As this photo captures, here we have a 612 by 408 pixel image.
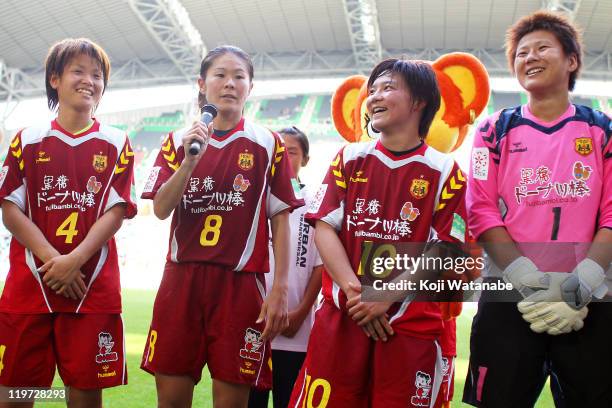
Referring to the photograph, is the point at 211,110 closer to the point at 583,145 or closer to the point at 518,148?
the point at 518,148

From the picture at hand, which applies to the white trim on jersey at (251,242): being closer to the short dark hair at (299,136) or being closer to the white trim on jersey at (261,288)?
the white trim on jersey at (261,288)

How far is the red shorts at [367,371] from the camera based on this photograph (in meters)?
1.62

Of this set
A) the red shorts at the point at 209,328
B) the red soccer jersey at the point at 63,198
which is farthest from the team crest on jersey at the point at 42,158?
the red shorts at the point at 209,328

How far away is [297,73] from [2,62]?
7.24 meters

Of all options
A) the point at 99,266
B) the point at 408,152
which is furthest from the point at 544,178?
the point at 99,266

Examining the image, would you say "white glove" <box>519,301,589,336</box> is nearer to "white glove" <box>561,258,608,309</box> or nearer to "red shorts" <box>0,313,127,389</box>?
"white glove" <box>561,258,608,309</box>

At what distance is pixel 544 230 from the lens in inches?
67.7

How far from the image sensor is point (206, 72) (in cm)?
206

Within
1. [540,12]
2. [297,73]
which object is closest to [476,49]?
[297,73]

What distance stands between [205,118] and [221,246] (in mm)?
431

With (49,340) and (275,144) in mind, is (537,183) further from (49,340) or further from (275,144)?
(49,340)

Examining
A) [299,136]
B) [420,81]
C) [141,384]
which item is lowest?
[141,384]

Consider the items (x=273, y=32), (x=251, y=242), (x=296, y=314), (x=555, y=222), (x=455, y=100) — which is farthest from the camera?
(x=273, y=32)

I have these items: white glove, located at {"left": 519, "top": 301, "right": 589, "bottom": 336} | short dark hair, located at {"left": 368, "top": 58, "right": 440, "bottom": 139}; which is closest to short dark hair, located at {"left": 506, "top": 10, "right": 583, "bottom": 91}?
short dark hair, located at {"left": 368, "top": 58, "right": 440, "bottom": 139}
